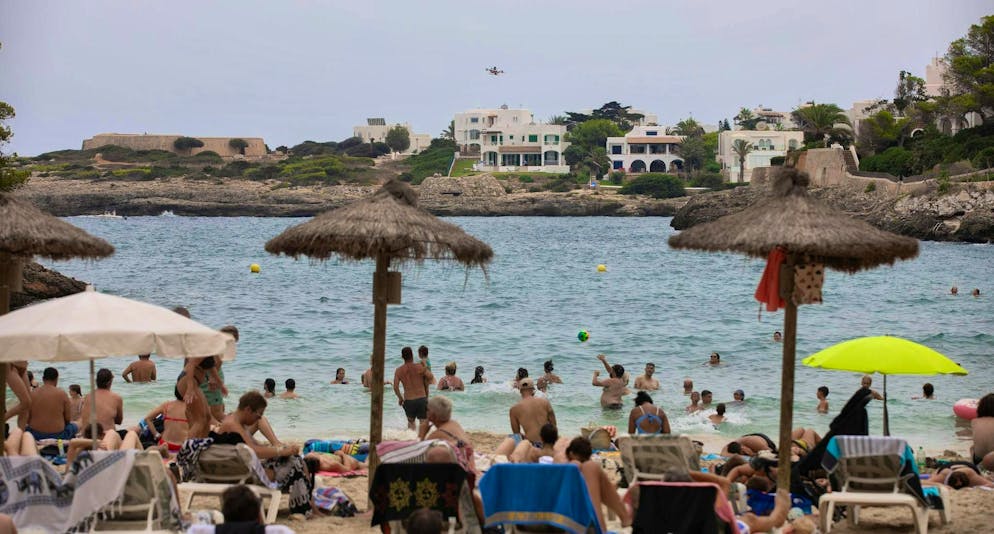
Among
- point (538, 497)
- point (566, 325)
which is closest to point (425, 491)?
point (538, 497)

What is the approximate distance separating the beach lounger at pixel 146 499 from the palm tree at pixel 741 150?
117m

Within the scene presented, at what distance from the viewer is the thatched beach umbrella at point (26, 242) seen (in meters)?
8.12

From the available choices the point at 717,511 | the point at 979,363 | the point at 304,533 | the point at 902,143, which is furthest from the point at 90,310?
the point at 902,143

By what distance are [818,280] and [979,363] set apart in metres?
15.6

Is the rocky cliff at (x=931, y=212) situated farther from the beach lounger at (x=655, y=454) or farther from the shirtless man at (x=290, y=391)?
the beach lounger at (x=655, y=454)

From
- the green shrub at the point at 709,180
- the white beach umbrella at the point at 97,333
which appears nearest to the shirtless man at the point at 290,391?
the white beach umbrella at the point at 97,333

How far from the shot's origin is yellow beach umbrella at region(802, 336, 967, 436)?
9367 millimetres

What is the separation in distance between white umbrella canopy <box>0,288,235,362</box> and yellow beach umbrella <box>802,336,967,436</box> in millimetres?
5123

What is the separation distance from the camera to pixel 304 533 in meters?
7.74

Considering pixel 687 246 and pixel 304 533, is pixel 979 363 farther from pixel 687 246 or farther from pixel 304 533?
pixel 304 533

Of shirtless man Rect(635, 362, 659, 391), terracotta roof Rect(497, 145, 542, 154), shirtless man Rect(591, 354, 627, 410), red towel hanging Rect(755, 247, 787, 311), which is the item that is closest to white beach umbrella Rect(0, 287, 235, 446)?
red towel hanging Rect(755, 247, 787, 311)

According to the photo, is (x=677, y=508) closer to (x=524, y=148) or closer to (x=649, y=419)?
(x=649, y=419)

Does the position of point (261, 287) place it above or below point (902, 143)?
below

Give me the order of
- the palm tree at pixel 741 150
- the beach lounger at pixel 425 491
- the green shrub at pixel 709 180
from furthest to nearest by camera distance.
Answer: the green shrub at pixel 709 180
the palm tree at pixel 741 150
the beach lounger at pixel 425 491
